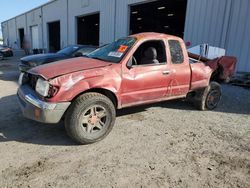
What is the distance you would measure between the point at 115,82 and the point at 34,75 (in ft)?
4.51

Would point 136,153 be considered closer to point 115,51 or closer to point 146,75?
point 146,75

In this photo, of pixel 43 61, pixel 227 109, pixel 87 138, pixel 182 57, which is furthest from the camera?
pixel 43 61

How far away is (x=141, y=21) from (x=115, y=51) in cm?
1918

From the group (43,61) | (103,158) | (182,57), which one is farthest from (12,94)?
(182,57)

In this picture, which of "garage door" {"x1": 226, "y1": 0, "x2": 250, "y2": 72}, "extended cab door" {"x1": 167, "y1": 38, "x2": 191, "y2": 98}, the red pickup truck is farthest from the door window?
"garage door" {"x1": 226, "y1": 0, "x2": 250, "y2": 72}

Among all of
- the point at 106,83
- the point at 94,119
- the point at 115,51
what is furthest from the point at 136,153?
the point at 115,51

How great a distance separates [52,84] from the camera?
3.27 metres

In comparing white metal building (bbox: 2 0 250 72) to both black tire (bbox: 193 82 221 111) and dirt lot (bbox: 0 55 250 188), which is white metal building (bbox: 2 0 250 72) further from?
dirt lot (bbox: 0 55 250 188)

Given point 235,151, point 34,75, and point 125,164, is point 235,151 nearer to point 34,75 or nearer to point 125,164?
point 125,164

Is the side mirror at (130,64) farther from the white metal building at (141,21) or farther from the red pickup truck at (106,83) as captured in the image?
the white metal building at (141,21)

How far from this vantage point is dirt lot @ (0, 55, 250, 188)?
2762 mm

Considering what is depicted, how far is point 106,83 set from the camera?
3.63m

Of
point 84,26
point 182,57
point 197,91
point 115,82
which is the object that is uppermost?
point 84,26

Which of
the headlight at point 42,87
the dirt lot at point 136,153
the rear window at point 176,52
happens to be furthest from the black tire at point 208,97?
the headlight at point 42,87
